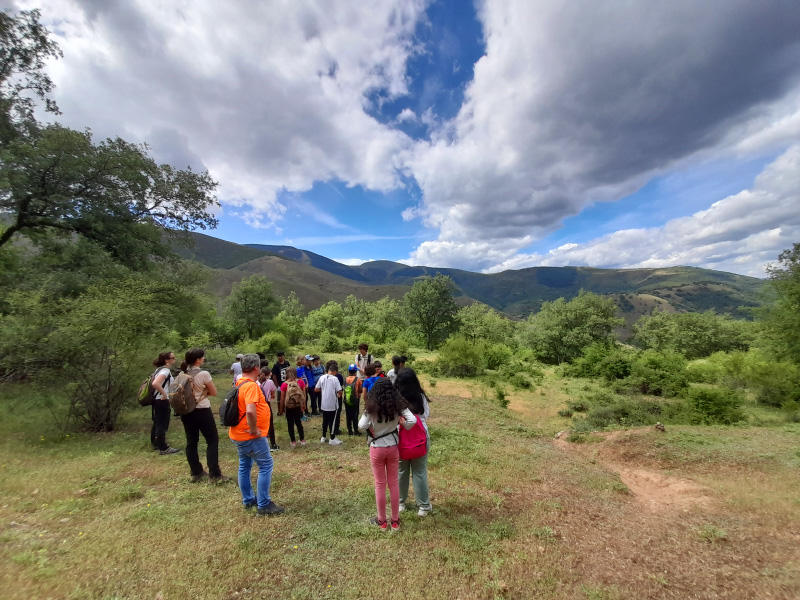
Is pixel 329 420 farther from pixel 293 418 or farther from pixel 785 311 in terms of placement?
pixel 785 311

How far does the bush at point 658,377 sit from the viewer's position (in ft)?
55.8

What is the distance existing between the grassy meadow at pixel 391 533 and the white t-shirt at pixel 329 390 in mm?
1054

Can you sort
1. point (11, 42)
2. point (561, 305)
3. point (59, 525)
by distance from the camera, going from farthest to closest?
point (561, 305) → point (11, 42) → point (59, 525)

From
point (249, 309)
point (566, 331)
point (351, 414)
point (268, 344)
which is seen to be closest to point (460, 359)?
point (351, 414)

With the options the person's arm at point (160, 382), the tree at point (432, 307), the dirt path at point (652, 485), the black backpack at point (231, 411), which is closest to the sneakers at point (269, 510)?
the black backpack at point (231, 411)

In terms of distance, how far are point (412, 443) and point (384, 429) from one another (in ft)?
1.92

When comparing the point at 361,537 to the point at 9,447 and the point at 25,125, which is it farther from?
the point at 25,125

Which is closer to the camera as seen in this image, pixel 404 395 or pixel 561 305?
pixel 404 395

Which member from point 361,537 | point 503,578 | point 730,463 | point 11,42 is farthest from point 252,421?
point 11,42

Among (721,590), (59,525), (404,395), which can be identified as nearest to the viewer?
(721,590)

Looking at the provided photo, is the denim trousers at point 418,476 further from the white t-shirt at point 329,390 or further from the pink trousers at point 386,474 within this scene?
the white t-shirt at point 329,390

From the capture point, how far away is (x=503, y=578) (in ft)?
11.9

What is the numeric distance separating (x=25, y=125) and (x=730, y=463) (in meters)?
24.8

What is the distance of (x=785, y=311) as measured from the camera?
1702 cm
